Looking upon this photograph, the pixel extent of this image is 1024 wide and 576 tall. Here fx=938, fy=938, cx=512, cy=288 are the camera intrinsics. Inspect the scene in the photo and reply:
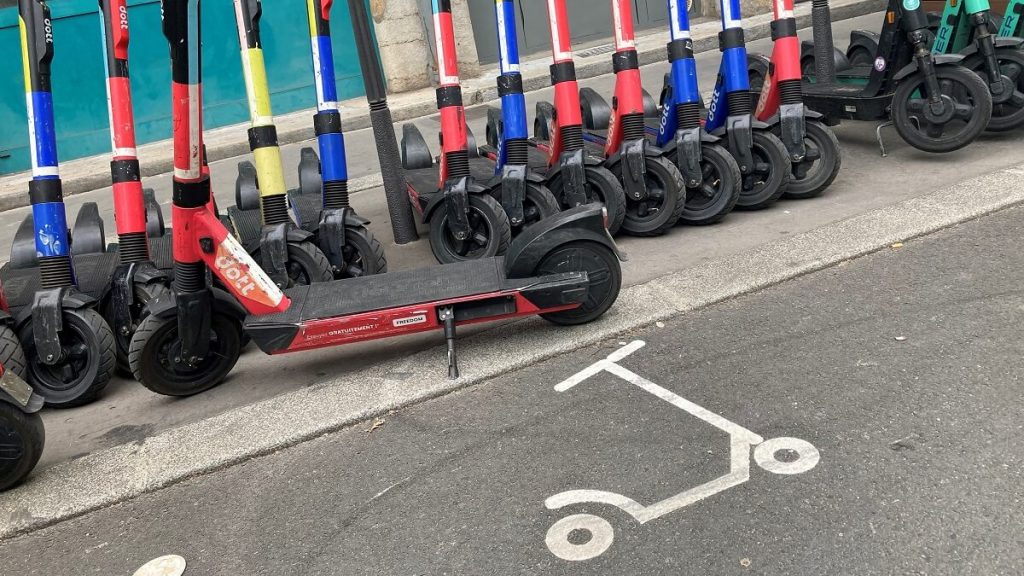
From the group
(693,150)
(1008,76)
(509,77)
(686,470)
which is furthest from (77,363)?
(1008,76)

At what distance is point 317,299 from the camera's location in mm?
4348

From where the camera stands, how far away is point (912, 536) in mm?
2727

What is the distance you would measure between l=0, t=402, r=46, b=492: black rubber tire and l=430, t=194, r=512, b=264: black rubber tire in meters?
2.39

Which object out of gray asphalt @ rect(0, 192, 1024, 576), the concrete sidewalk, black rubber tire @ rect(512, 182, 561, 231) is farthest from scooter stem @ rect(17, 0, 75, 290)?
the concrete sidewalk

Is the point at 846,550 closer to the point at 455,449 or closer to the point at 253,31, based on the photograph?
the point at 455,449

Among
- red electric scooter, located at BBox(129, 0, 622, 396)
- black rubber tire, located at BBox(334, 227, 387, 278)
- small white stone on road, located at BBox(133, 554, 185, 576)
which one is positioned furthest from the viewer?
black rubber tire, located at BBox(334, 227, 387, 278)

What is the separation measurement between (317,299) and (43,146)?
1.48m

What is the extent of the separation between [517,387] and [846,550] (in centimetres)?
162

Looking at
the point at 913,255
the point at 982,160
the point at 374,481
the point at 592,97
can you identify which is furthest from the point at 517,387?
the point at 982,160

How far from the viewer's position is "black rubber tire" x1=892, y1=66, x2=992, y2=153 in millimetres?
5598

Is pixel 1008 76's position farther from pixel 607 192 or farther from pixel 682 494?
pixel 682 494

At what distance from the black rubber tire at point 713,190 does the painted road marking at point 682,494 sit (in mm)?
2169

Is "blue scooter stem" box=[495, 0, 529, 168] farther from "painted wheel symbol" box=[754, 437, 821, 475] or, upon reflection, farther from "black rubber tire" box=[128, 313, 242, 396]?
"painted wheel symbol" box=[754, 437, 821, 475]

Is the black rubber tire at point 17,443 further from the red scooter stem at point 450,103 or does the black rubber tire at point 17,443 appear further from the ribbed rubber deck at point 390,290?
the red scooter stem at point 450,103
